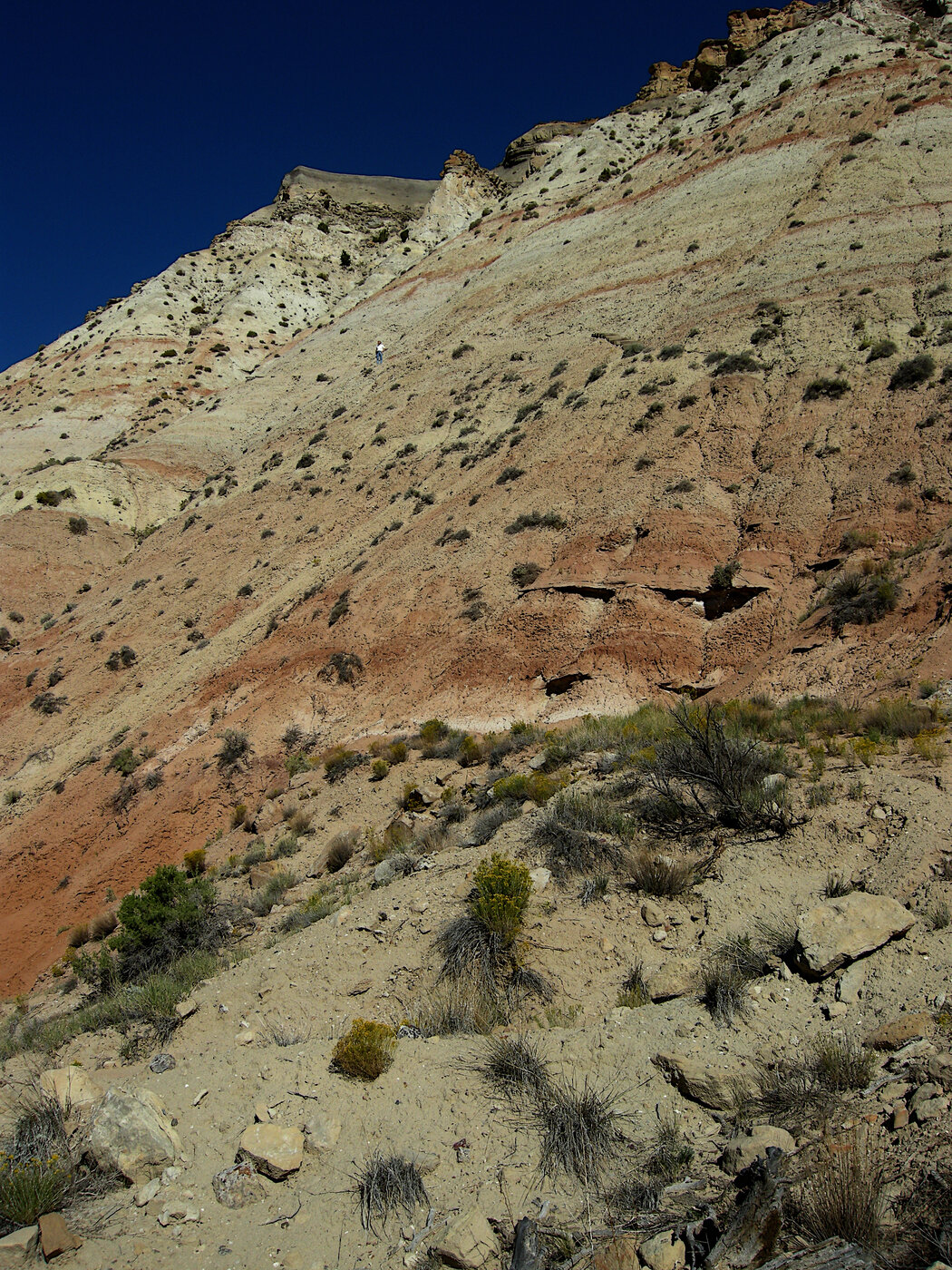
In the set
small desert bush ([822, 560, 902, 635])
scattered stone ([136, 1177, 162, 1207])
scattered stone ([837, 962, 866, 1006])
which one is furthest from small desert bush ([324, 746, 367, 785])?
scattered stone ([837, 962, 866, 1006])

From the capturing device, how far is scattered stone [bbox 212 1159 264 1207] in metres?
4.09

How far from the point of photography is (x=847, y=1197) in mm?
2977

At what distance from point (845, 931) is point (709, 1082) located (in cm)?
141

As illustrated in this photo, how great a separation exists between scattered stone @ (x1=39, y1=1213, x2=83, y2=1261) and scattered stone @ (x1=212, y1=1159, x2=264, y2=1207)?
2.36 ft

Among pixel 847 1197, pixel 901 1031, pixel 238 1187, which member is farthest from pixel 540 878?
pixel 847 1197

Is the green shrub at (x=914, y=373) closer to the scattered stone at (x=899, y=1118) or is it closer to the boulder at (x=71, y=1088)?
the scattered stone at (x=899, y=1118)

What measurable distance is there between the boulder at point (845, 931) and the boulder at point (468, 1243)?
2566 mm

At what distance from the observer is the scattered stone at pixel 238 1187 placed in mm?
4090

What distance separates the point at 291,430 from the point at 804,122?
2330 cm

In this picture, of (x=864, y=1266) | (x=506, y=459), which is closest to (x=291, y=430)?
(x=506, y=459)

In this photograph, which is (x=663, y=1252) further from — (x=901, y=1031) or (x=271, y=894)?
(x=271, y=894)

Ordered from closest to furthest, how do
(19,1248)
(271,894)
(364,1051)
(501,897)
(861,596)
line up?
(19,1248)
(364,1051)
(501,897)
(271,894)
(861,596)

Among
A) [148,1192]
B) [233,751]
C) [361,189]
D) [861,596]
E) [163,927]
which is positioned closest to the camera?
[148,1192]

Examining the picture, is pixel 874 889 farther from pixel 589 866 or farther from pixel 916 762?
pixel 589 866
